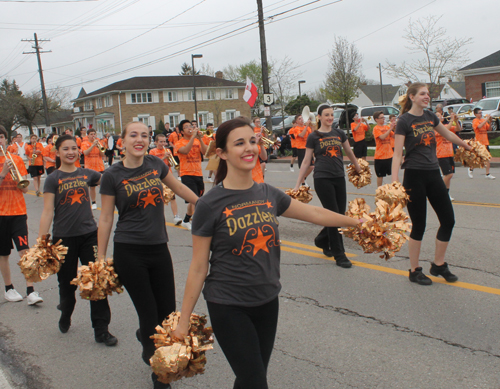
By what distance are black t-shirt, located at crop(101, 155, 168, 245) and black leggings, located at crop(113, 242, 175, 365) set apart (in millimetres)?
70

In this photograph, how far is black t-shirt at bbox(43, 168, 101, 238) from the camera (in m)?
4.44

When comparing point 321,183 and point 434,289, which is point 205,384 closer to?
point 434,289

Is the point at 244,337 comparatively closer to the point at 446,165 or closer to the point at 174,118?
the point at 446,165

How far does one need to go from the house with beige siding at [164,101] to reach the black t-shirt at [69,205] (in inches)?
2116

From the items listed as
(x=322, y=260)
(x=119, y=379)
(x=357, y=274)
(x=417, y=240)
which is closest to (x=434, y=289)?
(x=417, y=240)

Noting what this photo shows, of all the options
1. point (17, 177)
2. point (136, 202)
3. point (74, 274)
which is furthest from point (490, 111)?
point (136, 202)

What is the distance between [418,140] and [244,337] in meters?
3.34

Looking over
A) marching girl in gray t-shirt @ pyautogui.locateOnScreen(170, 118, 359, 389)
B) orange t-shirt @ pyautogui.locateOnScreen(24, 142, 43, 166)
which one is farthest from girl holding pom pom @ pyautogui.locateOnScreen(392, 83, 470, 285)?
orange t-shirt @ pyautogui.locateOnScreen(24, 142, 43, 166)

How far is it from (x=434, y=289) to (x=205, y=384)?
265 cm

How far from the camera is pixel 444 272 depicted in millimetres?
5184

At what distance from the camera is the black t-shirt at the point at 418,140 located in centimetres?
495

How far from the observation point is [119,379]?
12.0ft

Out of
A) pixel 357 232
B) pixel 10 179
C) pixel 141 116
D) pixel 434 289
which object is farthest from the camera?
pixel 141 116

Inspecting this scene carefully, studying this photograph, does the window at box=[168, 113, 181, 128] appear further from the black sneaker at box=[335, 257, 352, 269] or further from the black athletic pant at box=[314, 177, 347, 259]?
the black sneaker at box=[335, 257, 352, 269]
